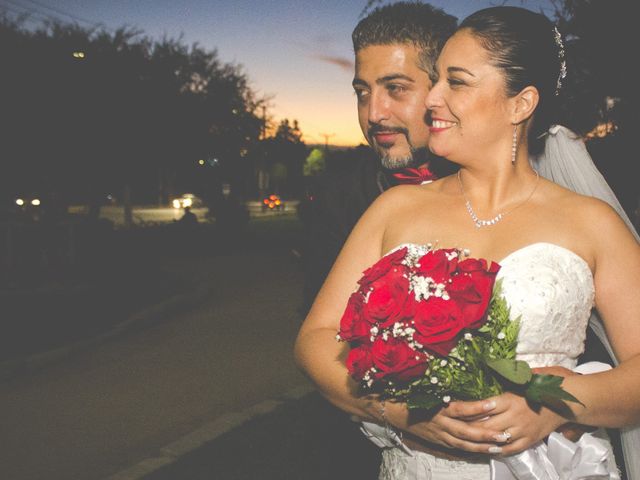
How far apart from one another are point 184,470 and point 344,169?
3.47 metres

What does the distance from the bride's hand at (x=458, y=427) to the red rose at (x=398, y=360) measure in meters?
0.19

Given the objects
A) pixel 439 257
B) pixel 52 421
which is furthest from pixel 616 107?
pixel 52 421

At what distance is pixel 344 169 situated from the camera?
3352 mm

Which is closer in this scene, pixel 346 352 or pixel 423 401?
pixel 423 401

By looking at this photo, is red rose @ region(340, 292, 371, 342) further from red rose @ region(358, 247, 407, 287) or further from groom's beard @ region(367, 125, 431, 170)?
groom's beard @ region(367, 125, 431, 170)

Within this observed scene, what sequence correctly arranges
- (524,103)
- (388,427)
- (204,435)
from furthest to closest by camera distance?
(204,435), (524,103), (388,427)

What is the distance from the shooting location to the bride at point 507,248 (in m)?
2.26

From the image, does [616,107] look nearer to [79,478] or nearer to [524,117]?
[524,117]

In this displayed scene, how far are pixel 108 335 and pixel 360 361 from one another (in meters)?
8.77

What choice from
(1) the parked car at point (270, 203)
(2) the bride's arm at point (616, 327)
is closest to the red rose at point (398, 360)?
(2) the bride's arm at point (616, 327)

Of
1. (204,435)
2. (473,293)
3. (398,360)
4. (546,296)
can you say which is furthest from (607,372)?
(204,435)

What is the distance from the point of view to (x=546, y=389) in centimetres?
200

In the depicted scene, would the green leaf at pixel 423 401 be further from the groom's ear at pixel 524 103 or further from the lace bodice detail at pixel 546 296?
the groom's ear at pixel 524 103

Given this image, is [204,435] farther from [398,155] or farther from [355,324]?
[355,324]
